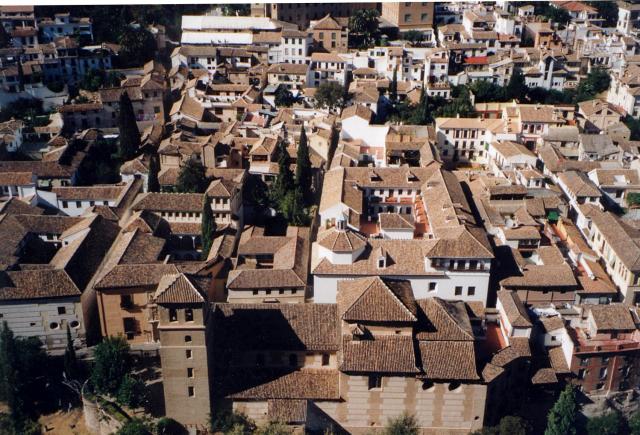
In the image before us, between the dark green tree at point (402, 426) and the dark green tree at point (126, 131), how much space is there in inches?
946

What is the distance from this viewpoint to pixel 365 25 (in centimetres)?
5694

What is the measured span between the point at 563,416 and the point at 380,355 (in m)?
7.52

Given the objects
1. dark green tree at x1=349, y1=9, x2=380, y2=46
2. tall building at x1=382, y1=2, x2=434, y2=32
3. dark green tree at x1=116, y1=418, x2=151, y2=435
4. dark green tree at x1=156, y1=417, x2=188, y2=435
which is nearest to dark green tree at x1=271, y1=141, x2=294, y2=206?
dark green tree at x1=156, y1=417, x2=188, y2=435

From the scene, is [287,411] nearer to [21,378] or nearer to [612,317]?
[21,378]

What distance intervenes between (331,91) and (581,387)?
26.9 m

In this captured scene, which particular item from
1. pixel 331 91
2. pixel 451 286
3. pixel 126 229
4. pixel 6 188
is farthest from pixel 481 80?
pixel 6 188

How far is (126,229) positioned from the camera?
31453mm

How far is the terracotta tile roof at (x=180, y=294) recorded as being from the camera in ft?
70.3

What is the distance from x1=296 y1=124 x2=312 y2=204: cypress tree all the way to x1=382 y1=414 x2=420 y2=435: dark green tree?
51.5 ft

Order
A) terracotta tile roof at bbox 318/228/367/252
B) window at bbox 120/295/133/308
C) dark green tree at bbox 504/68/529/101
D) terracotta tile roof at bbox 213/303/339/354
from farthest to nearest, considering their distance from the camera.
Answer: dark green tree at bbox 504/68/529/101, terracotta tile roof at bbox 318/228/367/252, window at bbox 120/295/133/308, terracotta tile roof at bbox 213/303/339/354

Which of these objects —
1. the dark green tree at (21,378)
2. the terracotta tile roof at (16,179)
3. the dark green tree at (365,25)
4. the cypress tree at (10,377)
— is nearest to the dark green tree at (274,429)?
the dark green tree at (21,378)

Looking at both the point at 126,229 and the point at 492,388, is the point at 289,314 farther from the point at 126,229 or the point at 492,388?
the point at 126,229

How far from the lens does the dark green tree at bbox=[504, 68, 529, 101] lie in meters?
49.1

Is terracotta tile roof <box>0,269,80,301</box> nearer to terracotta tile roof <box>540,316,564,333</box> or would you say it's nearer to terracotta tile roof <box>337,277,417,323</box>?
terracotta tile roof <box>337,277,417,323</box>
